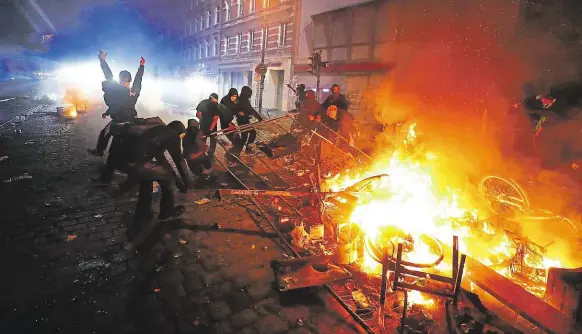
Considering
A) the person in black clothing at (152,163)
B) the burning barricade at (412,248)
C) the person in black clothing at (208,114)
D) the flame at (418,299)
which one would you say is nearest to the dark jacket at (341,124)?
the burning barricade at (412,248)

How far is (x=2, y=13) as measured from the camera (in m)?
31.9

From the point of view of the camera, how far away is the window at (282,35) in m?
25.0

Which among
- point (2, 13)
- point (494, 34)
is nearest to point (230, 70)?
point (2, 13)

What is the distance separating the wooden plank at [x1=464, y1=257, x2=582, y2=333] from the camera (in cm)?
327

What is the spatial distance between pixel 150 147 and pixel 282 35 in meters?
22.5

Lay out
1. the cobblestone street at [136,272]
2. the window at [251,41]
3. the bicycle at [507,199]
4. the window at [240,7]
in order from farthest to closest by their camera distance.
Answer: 1. the window at [240,7]
2. the window at [251,41]
3. the bicycle at [507,199]
4. the cobblestone street at [136,272]

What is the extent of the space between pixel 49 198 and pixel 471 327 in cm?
762

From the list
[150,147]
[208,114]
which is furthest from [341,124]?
[150,147]

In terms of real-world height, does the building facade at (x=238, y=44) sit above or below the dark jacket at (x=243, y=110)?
above

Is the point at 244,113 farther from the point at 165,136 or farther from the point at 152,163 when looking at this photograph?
the point at 152,163

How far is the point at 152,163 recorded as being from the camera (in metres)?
5.49

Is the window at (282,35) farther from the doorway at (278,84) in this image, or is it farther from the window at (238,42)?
the window at (238,42)

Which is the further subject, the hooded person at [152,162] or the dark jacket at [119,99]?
the dark jacket at [119,99]

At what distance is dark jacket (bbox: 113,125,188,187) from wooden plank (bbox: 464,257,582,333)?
4798mm
